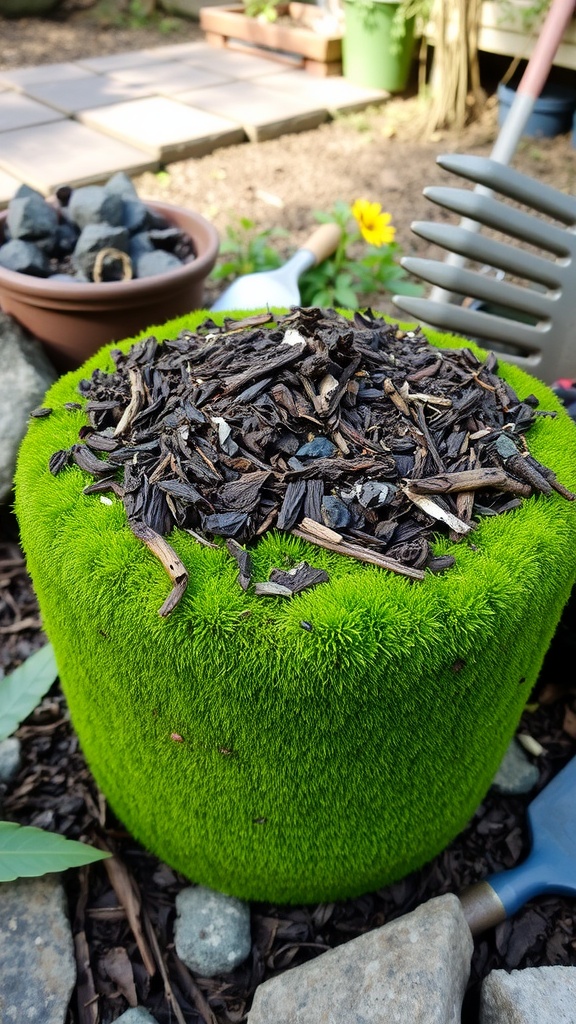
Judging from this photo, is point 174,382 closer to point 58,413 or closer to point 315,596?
point 58,413

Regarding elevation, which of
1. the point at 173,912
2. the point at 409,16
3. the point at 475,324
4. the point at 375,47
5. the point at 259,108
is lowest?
the point at 173,912

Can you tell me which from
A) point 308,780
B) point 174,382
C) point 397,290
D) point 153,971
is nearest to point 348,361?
point 174,382

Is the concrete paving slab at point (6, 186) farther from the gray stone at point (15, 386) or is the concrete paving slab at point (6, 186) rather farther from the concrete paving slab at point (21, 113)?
the gray stone at point (15, 386)

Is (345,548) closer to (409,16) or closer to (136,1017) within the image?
(136,1017)

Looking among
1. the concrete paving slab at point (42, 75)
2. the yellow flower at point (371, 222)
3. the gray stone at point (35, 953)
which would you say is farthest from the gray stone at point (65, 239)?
the concrete paving slab at point (42, 75)

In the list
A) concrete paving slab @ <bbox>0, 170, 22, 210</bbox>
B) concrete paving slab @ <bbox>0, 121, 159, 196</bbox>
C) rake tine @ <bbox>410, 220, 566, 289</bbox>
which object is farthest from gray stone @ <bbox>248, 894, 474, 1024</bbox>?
concrete paving slab @ <bbox>0, 121, 159, 196</bbox>

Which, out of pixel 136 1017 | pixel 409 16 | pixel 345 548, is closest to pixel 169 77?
pixel 409 16
